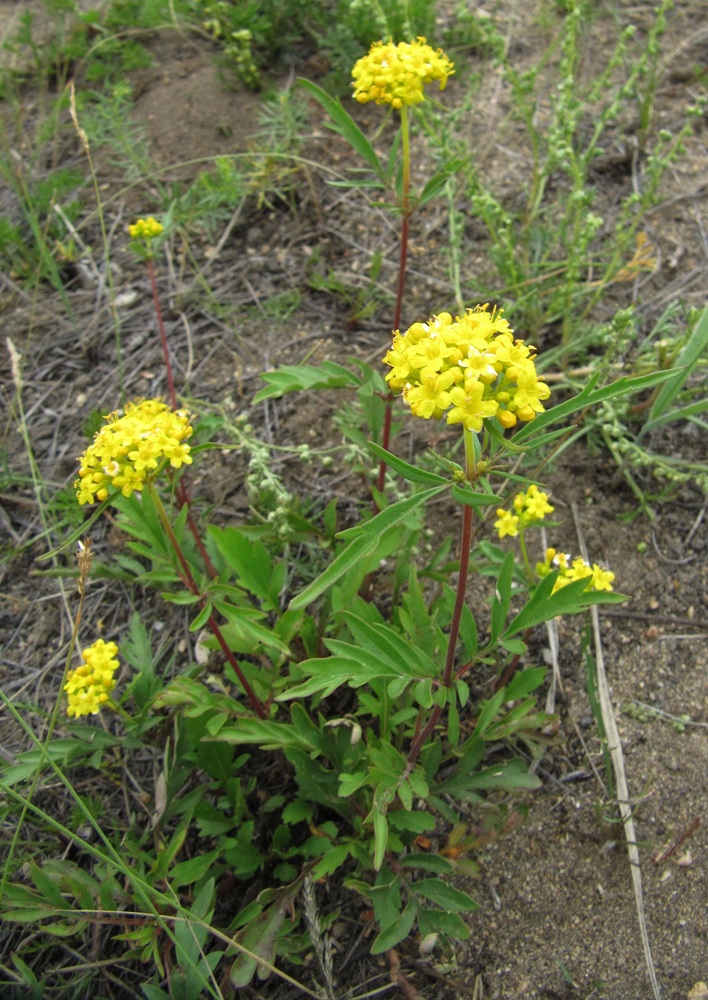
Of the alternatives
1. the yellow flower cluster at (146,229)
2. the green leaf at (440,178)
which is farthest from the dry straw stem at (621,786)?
the yellow flower cluster at (146,229)

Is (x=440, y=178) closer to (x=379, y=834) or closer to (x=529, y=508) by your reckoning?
(x=529, y=508)

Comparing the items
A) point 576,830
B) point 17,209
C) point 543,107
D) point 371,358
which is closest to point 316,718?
point 576,830

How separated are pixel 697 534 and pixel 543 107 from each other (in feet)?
7.78

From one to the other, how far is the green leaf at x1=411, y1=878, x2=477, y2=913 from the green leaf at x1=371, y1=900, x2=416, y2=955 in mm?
43

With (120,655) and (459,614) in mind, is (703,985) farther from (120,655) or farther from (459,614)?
(120,655)

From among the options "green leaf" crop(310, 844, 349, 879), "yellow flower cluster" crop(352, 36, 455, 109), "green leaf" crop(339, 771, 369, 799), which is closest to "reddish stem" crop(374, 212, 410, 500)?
"yellow flower cluster" crop(352, 36, 455, 109)

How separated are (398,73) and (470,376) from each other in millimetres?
1190

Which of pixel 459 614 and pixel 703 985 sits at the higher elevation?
pixel 459 614

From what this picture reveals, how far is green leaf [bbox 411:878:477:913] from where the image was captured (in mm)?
1806

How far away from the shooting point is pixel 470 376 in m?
1.38

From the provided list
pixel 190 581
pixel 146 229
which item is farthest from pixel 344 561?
pixel 146 229

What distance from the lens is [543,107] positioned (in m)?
3.65

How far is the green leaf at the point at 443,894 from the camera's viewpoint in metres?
1.81

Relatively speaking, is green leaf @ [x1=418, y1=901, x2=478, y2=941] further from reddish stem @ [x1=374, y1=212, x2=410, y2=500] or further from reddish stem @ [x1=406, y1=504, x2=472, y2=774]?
reddish stem @ [x1=374, y1=212, x2=410, y2=500]
